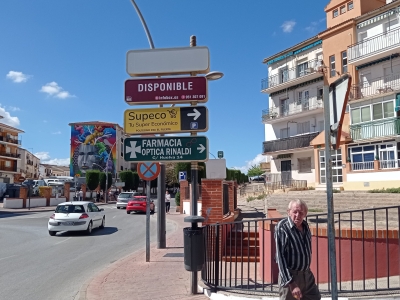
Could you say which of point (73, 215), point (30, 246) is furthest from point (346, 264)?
Answer: point (73, 215)

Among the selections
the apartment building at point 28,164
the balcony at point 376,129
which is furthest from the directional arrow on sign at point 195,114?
the apartment building at point 28,164

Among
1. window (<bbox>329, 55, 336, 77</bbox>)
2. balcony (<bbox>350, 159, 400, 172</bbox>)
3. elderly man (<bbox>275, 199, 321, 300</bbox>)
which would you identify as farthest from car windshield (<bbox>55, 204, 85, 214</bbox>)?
window (<bbox>329, 55, 336, 77</bbox>)

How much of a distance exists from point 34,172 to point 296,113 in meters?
97.2

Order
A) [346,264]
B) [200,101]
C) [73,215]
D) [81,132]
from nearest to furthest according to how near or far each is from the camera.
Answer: [346,264] → [200,101] → [73,215] → [81,132]

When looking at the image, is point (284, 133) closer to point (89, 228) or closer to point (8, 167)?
point (89, 228)

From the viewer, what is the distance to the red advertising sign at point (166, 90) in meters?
7.81

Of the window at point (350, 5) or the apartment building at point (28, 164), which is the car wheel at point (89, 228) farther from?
the apartment building at point (28, 164)

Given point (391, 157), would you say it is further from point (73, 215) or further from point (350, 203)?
point (73, 215)

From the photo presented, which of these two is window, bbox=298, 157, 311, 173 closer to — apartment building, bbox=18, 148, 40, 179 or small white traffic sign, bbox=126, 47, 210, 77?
small white traffic sign, bbox=126, 47, 210, 77

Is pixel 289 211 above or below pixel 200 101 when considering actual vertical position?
below

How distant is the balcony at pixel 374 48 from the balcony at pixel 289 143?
7003 mm

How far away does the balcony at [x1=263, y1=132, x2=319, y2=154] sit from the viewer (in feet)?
112

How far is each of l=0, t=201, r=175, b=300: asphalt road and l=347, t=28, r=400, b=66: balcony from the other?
20100mm

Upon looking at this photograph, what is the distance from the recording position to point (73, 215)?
1606 cm
